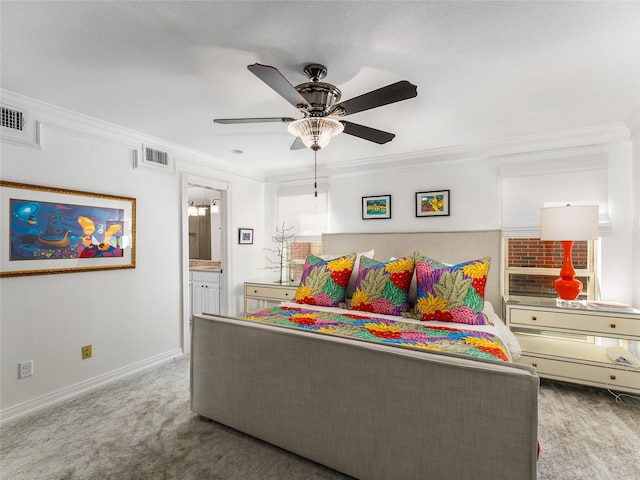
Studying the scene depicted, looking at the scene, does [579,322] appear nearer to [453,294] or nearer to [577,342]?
[577,342]

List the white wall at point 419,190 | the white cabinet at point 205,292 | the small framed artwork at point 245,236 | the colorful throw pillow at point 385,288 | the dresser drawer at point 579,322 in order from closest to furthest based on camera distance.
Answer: the dresser drawer at point 579,322 < the colorful throw pillow at point 385,288 < the white wall at point 419,190 < the small framed artwork at point 245,236 < the white cabinet at point 205,292

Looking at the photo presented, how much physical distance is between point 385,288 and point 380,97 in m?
1.57

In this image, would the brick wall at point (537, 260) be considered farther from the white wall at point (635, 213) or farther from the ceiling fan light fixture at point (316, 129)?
the ceiling fan light fixture at point (316, 129)

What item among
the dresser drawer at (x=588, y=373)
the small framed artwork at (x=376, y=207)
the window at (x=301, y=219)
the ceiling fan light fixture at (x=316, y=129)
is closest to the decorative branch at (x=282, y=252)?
the window at (x=301, y=219)

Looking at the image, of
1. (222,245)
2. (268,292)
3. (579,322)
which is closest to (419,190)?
(579,322)

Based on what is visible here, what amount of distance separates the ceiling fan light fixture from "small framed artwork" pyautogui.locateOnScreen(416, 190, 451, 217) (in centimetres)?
210

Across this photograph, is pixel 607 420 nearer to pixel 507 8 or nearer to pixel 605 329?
pixel 605 329

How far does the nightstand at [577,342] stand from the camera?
2576 mm

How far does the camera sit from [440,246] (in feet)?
12.2

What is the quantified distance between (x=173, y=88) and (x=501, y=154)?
3.18 meters

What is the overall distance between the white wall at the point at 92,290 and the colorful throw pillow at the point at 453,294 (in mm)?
2644

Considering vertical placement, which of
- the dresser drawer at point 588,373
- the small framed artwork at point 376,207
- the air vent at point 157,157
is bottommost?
the dresser drawer at point 588,373

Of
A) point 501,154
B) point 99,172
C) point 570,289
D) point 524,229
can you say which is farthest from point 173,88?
point 570,289

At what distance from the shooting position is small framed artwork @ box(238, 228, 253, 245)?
450cm
